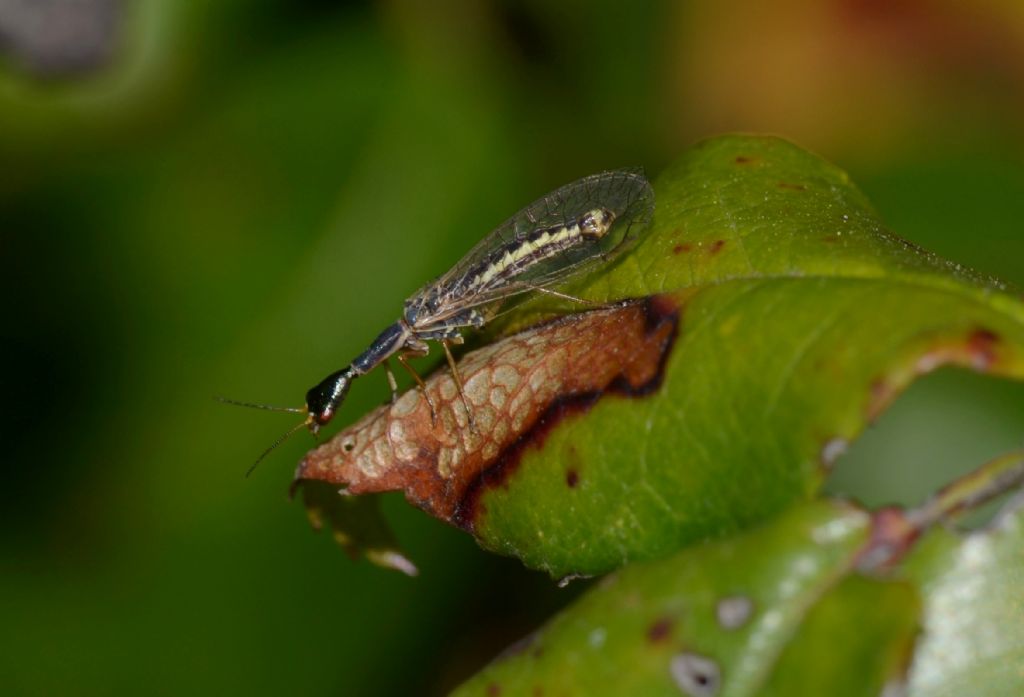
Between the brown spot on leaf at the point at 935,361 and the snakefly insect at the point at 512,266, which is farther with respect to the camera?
the snakefly insect at the point at 512,266

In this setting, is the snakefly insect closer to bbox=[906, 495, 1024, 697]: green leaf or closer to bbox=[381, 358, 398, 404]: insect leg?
bbox=[381, 358, 398, 404]: insect leg

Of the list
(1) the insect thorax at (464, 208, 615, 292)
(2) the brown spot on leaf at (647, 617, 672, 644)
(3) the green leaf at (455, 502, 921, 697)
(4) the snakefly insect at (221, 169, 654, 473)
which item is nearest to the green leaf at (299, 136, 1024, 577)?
(3) the green leaf at (455, 502, 921, 697)

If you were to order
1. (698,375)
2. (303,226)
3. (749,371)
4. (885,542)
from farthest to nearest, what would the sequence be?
(303,226), (698,375), (749,371), (885,542)

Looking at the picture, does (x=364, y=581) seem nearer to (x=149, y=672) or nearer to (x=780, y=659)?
(x=149, y=672)

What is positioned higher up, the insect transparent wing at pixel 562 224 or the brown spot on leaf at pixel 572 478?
the insect transparent wing at pixel 562 224

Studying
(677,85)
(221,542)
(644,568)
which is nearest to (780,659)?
(644,568)

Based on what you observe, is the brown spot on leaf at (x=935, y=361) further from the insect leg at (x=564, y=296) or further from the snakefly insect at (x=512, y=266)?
the snakefly insect at (x=512, y=266)

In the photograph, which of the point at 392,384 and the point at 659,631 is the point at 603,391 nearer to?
the point at 659,631

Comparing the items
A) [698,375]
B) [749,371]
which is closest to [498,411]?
[698,375]

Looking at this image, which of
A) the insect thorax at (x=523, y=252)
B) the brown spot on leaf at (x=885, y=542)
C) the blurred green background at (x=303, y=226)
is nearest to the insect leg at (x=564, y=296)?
the insect thorax at (x=523, y=252)
